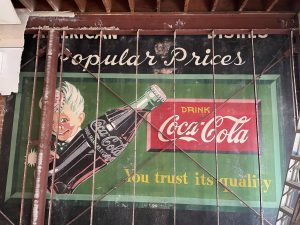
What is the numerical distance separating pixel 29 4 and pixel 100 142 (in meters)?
1.94

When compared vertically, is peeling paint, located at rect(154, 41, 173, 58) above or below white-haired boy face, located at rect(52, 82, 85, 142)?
above

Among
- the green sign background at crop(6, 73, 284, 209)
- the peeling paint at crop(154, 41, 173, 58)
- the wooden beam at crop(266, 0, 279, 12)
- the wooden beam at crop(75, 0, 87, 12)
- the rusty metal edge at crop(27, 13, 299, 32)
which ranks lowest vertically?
the green sign background at crop(6, 73, 284, 209)

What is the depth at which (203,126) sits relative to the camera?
415 cm

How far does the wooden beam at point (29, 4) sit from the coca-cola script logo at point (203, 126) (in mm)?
2039

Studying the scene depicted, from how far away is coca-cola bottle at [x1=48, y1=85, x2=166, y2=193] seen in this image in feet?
13.6

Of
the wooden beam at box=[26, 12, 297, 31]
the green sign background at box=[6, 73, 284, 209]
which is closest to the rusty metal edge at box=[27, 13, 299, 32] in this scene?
the wooden beam at box=[26, 12, 297, 31]

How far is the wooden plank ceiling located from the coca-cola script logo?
3.77 ft

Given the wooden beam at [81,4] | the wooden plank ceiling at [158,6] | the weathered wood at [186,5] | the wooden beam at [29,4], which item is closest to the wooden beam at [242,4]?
the wooden plank ceiling at [158,6]

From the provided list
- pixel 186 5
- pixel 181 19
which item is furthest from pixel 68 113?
pixel 186 5

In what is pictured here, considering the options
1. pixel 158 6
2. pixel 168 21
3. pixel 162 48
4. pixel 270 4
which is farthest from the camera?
pixel 162 48

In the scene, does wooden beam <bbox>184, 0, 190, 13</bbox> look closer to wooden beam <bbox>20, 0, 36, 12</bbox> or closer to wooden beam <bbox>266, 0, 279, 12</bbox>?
wooden beam <bbox>266, 0, 279, 12</bbox>

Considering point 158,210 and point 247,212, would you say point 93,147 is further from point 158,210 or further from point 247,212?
point 247,212

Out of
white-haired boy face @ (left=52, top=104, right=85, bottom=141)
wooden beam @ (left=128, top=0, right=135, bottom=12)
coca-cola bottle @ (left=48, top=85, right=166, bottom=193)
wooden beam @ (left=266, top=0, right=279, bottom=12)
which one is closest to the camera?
wooden beam @ (left=266, top=0, right=279, bottom=12)

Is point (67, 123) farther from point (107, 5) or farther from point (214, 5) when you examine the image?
point (214, 5)
